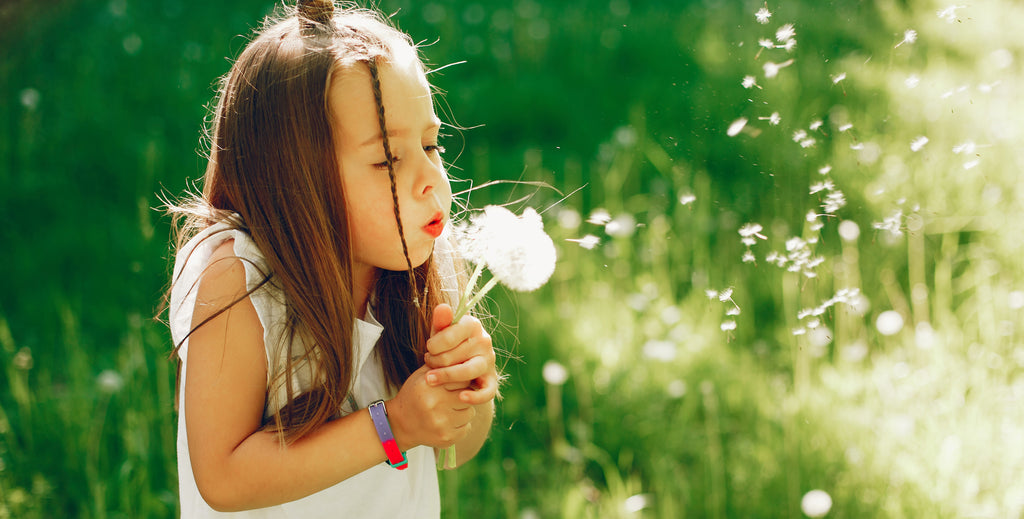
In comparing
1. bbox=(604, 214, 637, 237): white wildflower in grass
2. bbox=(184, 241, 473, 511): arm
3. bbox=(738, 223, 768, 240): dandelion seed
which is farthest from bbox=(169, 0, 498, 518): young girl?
bbox=(604, 214, 637, 237): white wildflower in grass

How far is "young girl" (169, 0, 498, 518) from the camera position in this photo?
959 mm

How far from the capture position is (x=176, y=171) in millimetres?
2729

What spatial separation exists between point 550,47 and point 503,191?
1.09 m

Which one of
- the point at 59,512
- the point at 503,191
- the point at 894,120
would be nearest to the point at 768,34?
the point at 894,120

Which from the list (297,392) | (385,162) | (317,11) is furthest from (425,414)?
(317,11)

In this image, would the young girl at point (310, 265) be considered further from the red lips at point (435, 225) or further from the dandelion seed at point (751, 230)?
the dandelion seed at point (751, 230)

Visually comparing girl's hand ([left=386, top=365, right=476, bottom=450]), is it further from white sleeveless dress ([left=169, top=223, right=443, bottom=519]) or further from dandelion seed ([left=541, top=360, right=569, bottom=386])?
dandelion seed ([left=541, top=360, right=569, bottom=386])

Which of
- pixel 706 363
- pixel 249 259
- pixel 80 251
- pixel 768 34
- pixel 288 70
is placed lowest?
pixel 706 363

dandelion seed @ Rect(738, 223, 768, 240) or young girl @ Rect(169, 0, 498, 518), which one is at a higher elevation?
young girl @ Rect(169, 0, 498, 518)

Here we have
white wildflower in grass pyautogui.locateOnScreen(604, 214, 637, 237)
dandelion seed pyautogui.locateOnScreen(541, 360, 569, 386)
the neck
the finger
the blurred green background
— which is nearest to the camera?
the finger

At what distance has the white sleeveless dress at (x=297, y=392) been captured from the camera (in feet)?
3.28

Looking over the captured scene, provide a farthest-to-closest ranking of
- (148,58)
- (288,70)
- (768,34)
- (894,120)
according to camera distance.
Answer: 1. (148,58)
2. (768,34)
3. (894,120)
4. (288,70)

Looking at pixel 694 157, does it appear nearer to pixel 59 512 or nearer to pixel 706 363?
pixel 706 363

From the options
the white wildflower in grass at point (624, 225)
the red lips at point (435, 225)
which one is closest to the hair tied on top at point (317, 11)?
the red lips at point (435, 225)
